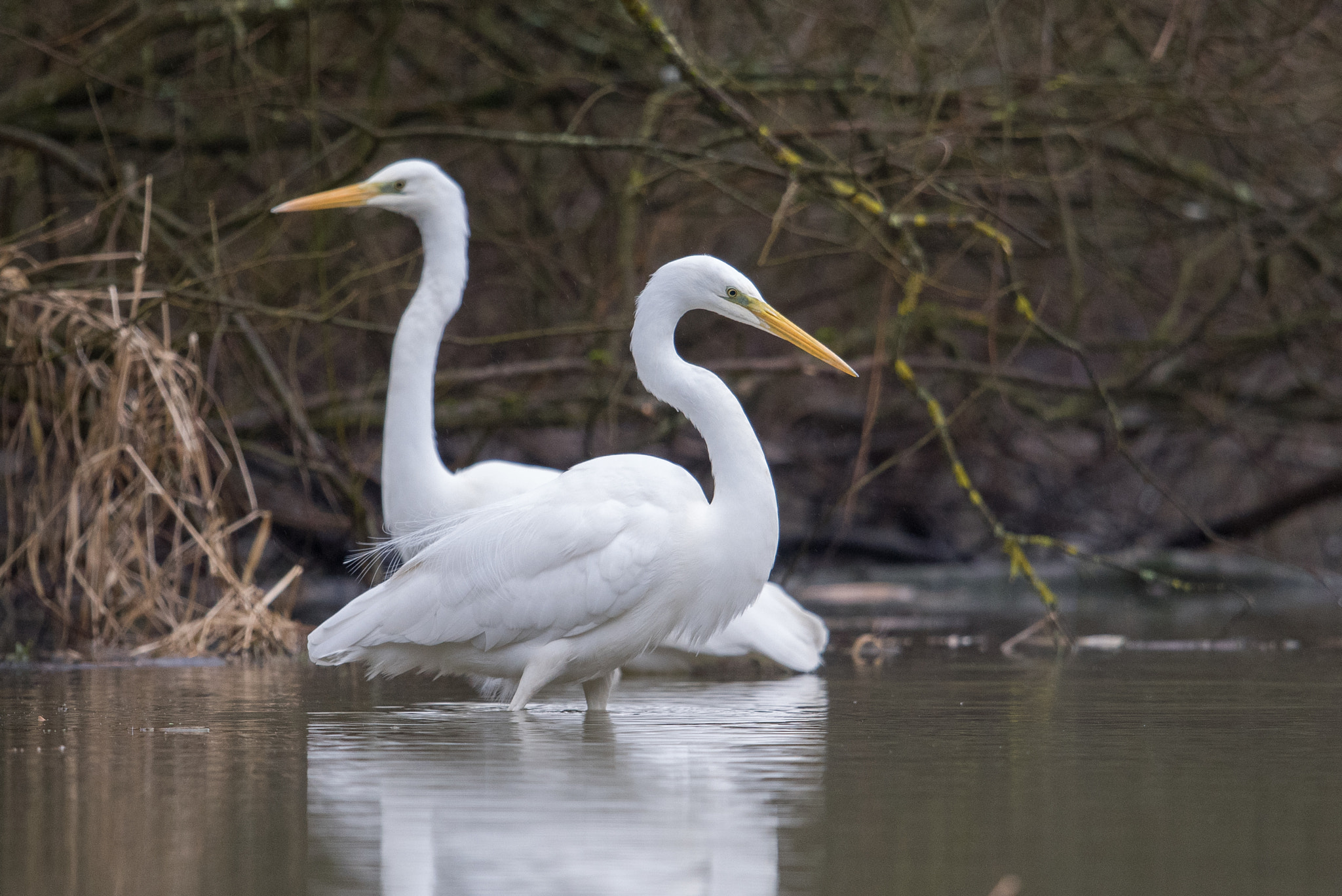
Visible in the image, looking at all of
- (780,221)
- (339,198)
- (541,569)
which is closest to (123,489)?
(339,198)

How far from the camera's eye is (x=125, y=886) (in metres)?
2.36

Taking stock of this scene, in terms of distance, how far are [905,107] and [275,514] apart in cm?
393

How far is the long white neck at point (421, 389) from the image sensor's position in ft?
19.1

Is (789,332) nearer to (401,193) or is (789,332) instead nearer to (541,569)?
(541,569)

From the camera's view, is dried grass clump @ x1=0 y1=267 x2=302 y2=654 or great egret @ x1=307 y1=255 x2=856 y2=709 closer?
great egret @ x1=307 y1=255 x2=856 y2=709

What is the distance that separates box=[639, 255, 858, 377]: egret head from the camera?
490 centimetres

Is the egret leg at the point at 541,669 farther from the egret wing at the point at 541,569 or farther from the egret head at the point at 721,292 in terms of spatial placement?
the egret head at the point at 721,292

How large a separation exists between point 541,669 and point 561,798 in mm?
1671

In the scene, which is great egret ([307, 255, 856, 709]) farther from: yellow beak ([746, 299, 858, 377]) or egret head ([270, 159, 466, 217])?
egret head ([270, 159, 466, 217])

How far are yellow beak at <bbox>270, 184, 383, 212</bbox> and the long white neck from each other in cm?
28

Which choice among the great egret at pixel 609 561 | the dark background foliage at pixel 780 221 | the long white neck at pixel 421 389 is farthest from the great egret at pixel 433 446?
the great egret at pixel 609 561

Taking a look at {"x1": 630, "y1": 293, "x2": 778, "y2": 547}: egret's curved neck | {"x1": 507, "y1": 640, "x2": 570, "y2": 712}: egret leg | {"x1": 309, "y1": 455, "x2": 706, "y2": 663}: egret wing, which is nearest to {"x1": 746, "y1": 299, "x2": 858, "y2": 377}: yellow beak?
{"x1": 630, "y1": 293, "x2": 778, "y2": 547}: egret's curved neck

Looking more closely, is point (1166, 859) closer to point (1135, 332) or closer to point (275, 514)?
point (275, 514)

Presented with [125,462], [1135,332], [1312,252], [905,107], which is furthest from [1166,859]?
[1135,332]
